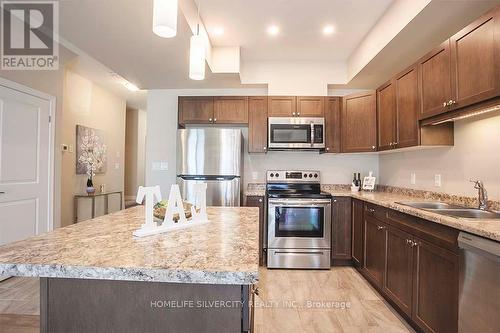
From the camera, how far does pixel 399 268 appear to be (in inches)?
80.1

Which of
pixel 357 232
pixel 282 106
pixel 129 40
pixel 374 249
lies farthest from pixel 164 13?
pixel 357 232

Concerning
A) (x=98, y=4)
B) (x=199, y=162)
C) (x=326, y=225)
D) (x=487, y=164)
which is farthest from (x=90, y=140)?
(x=487, y=164)

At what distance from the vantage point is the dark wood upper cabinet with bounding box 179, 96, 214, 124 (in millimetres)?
3490

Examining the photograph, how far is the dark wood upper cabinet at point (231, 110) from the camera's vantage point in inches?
136

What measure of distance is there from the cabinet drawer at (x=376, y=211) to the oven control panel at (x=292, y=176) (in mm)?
1000

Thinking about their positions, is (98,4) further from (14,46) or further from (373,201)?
(373,201)

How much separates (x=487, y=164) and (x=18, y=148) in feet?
13.9

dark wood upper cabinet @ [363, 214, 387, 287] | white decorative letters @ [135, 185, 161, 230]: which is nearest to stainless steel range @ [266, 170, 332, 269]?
dark wood upper cabinet @ [363, 214, 387, 287]

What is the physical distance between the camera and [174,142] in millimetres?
3836

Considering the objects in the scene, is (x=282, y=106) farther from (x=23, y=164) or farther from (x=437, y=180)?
(x=23, y=164)

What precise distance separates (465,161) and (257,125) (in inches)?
85.9

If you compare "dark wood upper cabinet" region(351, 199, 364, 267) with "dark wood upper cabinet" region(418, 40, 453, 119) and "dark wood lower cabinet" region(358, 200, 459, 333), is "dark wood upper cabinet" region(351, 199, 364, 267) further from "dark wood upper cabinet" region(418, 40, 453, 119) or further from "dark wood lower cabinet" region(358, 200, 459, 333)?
"dark wood upper cabinet" region(418, 40, 453, 119)

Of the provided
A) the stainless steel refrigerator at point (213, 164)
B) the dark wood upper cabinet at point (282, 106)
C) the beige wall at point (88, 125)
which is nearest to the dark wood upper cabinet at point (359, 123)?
the dark wood upper cabinet at point (282, 106)

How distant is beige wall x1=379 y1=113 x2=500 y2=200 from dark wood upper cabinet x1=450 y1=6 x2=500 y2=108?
387 mm
